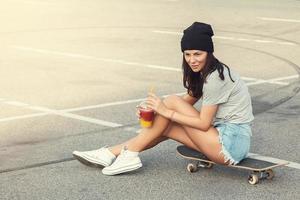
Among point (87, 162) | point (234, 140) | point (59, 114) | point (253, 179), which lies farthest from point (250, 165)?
point (59, 114)

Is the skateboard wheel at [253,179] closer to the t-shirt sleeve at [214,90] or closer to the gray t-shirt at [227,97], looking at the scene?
the gray t-shirt at [227,97]

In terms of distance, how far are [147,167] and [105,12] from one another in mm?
13283

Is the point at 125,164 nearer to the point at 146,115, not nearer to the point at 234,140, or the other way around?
the point at 146,115

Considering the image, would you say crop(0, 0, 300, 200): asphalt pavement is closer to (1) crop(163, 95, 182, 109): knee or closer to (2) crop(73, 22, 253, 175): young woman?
(2) crop(73, 22, 253, 175): young woman

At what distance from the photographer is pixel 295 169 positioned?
5812mm

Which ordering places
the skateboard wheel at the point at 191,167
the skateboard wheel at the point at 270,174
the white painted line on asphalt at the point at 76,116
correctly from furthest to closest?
the white painted line on asphalt at the point at 76,116 < the skateboard wheel at the point at 191,167 < the skateboard wheel at the point at 270,174

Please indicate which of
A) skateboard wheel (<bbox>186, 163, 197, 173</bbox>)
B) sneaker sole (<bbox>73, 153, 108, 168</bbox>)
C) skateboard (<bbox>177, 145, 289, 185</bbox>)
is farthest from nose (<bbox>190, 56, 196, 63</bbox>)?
sneaker sole (<bbox>73, 153, 108, 168</bbox>)

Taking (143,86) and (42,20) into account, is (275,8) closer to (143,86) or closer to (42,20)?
(42,20)

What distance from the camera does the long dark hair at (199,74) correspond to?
211 inches

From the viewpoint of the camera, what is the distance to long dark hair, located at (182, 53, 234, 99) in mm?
5348

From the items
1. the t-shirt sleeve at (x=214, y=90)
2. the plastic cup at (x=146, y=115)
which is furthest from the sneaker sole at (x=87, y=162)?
the t-shirt sleeve at (x=214, y=90)

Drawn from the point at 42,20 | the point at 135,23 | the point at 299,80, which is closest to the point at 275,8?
the point at 135,23

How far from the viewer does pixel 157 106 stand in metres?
5.35

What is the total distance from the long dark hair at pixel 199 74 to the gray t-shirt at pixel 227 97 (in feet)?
0.12
